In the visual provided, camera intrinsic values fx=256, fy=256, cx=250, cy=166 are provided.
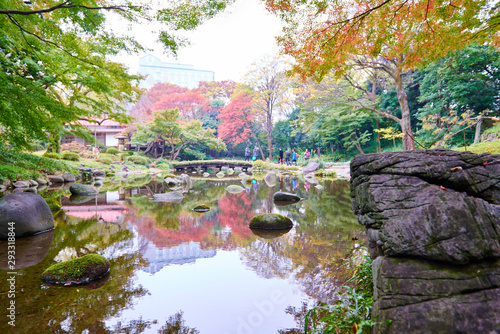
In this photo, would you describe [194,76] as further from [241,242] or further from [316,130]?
[241,242]

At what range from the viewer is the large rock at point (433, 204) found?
4.83ft

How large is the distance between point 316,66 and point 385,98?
14.7 m

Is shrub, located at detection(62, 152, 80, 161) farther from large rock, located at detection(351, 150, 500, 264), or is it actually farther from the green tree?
the green tree

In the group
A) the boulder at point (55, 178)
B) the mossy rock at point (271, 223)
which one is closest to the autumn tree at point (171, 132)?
the boulder at point (55, 178)

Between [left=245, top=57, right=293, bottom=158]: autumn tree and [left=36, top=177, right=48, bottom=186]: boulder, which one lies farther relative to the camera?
[left=245, top=57, right=293, bottom=158]: autumn tree

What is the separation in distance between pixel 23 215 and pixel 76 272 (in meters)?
2.28

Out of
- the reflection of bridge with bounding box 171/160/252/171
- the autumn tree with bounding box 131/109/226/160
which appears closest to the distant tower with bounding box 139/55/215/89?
the autumn tree with bounding box 131/109/226/160

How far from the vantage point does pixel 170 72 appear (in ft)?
149

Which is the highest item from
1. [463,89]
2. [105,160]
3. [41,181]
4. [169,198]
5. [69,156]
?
[463,89]

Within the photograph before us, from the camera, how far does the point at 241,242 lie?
4.38 m

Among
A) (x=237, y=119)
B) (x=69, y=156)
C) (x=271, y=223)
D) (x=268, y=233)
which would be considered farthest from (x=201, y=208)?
(x=237, y=119)

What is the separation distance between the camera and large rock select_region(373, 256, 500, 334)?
1306 mm

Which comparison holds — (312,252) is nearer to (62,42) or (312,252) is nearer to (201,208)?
(201,208)

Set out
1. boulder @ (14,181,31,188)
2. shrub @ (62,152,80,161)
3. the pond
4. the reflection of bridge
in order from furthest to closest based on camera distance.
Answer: the reflection of bridge < shrub @ (62,152,80,161) < boulder @ (14,181,31,188) < the pond
